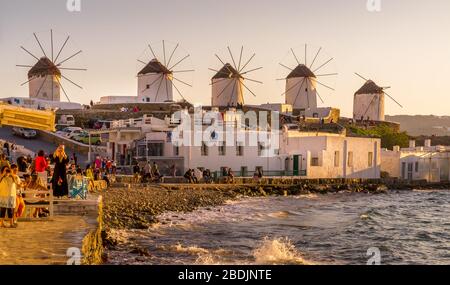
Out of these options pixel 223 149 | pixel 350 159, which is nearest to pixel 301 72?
pixel 350 159

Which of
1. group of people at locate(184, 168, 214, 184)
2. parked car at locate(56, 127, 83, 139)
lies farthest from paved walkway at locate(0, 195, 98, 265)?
parked car at locate(56, 127, 83, 139)

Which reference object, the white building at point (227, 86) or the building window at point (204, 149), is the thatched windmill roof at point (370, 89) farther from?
the building window at point (204, 149)

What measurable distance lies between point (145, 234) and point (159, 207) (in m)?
6.40

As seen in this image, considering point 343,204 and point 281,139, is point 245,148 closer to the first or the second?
point 281,139

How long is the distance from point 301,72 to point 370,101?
1000 cm

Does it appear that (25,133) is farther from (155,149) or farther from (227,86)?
(227,86)

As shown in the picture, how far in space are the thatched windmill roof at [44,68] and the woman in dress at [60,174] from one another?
5705cm

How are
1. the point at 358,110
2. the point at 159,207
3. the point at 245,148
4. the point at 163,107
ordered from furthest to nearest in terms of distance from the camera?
1. the point at 358,110
2. the point at 163,107
3. the point at 245,148
4. the point at 159,207

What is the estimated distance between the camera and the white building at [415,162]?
50.7 metres

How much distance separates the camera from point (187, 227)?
2002 cm

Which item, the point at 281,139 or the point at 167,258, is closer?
the point at 167,258

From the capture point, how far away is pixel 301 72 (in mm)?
80562

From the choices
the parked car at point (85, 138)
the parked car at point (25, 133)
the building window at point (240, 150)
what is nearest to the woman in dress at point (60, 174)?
the building window at point (240, 150)

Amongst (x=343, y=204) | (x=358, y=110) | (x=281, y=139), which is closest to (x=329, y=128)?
(x=281, y=139)
